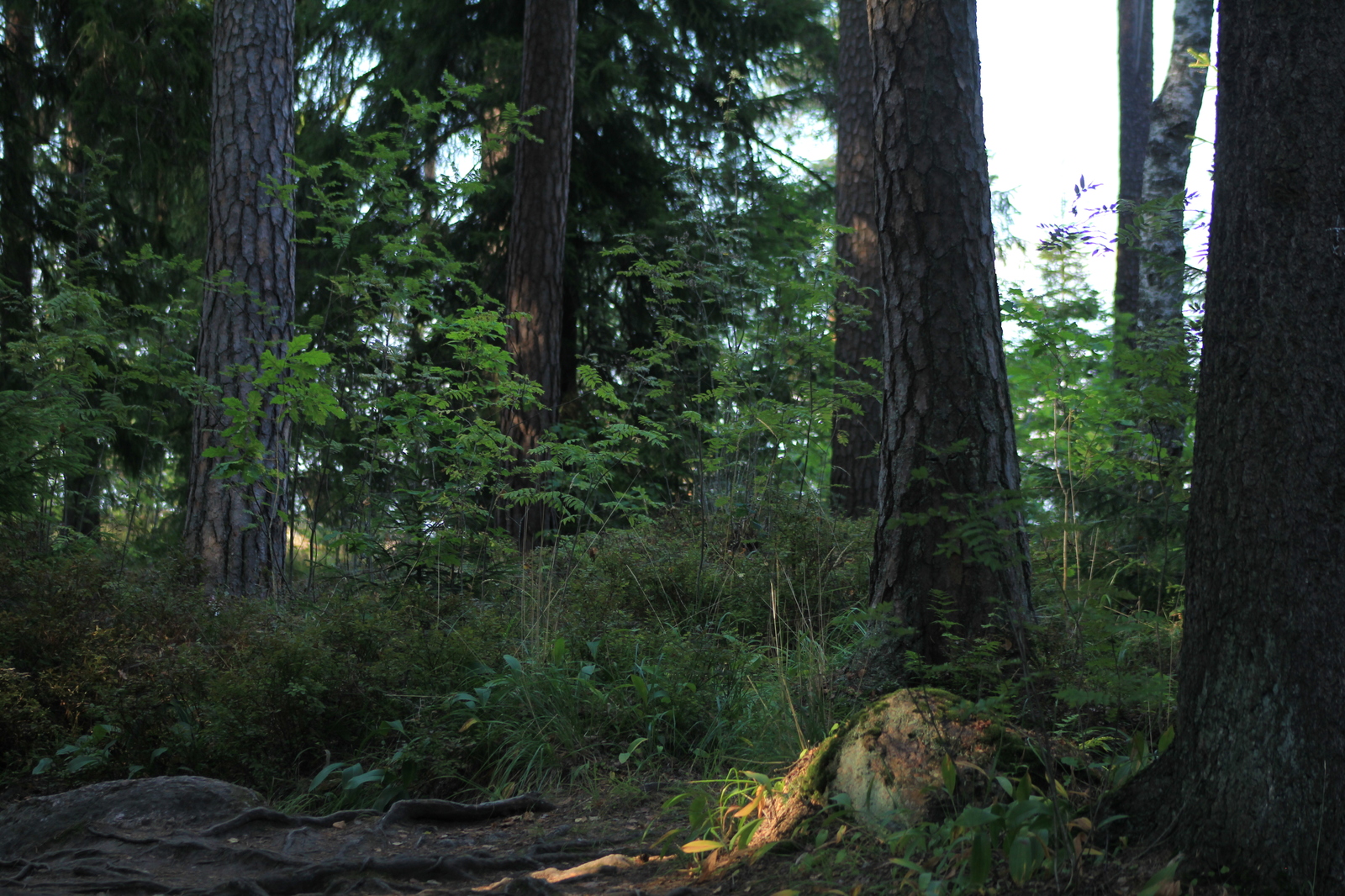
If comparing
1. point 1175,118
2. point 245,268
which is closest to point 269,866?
point 245,268

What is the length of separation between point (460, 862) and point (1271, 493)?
270 cm

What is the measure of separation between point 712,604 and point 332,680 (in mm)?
2073

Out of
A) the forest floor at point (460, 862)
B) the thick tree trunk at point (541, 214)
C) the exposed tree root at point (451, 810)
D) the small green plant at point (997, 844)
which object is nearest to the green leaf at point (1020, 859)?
the small green plant at point (997, 844)

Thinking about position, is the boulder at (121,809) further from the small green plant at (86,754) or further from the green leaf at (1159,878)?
the green leaf at (1159,878)

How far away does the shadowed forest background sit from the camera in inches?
144

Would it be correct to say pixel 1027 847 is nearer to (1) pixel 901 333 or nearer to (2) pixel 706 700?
(2) pixel 706 700

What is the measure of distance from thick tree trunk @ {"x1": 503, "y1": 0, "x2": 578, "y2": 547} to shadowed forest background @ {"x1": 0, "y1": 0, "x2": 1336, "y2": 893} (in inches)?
1.6

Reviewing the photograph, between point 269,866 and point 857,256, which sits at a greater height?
point 857,256

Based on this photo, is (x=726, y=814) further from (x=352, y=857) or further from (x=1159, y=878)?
(x=1159, y=878)

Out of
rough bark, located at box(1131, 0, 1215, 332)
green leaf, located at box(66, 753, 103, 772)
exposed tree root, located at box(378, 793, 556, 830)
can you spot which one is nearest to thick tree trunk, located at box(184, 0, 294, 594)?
green leaf, located at box(66, 753, 103, 772)

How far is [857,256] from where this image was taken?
Answer: 26.2ft

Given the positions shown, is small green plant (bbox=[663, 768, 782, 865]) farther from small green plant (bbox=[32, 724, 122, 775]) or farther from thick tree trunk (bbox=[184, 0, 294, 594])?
thick tree trunk (bbox=[184, 0, 294, 594])

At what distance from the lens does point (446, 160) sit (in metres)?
11.1

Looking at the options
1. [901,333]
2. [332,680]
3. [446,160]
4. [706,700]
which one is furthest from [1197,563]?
[446,160]
